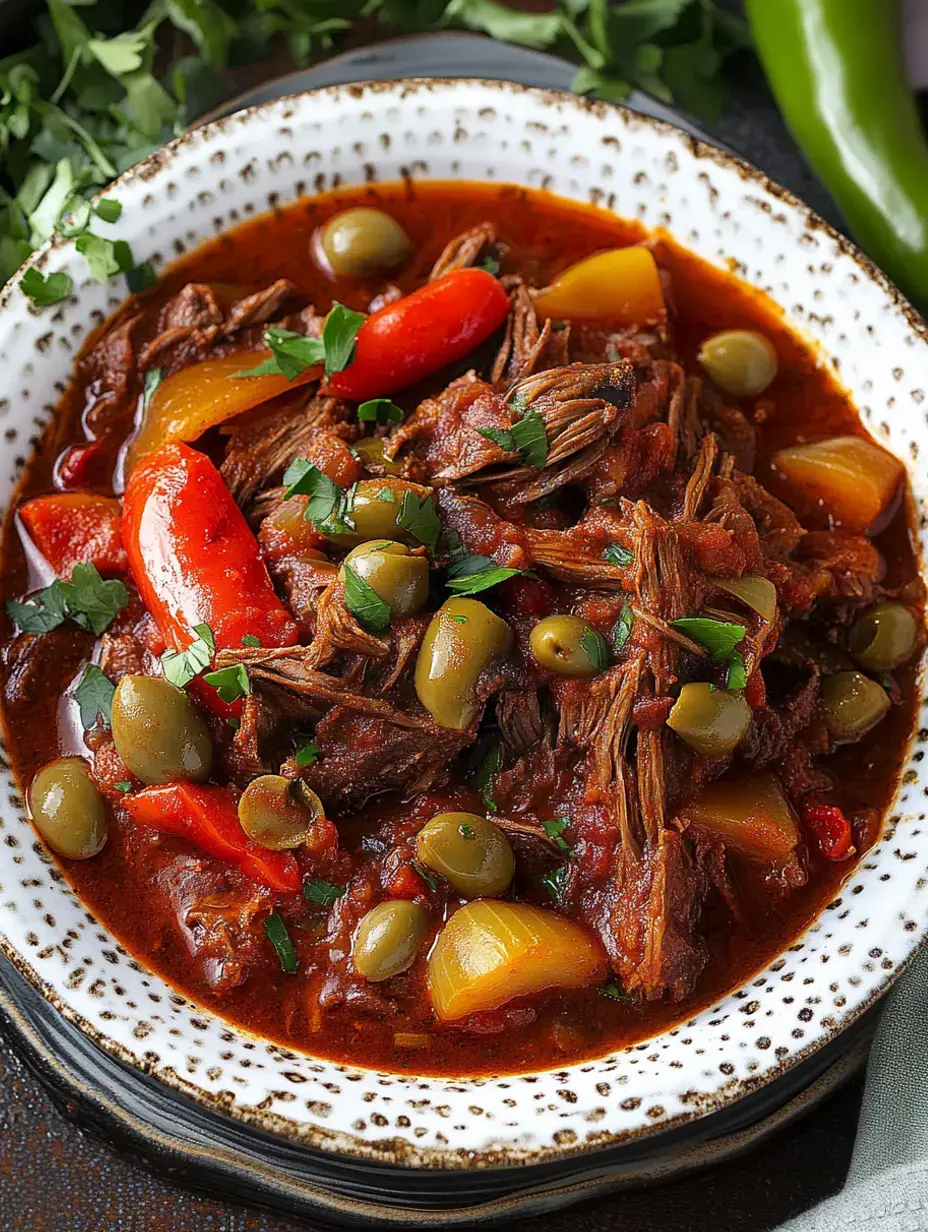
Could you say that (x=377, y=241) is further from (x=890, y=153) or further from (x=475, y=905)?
(x=475, y=905)

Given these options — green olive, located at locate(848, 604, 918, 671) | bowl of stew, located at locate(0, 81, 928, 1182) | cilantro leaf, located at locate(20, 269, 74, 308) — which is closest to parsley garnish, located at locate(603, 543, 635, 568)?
bowl of stew, located at locate(0, 81, 928, 1182)

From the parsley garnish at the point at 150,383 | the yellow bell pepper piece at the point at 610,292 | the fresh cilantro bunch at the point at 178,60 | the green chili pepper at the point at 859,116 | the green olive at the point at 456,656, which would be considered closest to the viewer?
the green olive at the point at 456,656

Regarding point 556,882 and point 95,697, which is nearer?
point 556,882

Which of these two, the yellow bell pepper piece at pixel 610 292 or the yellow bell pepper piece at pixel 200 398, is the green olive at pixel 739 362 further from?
the yellow bell pepper piece at pixel 200 398

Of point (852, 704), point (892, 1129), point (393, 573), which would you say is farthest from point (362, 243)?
point (892, 1129)

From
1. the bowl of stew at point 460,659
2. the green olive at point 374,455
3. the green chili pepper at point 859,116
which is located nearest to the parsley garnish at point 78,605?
the bowl of stew at point 460,659

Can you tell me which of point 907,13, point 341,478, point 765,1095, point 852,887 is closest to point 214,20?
point 341,478

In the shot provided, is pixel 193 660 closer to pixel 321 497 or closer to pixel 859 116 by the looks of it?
pixel 321 497
